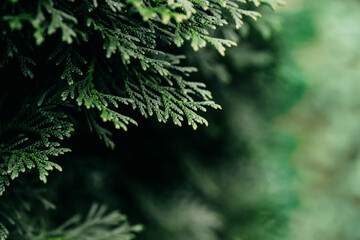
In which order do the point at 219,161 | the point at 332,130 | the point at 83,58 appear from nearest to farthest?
the point at 83,58 < the point at 219,161 < the point at 332,130

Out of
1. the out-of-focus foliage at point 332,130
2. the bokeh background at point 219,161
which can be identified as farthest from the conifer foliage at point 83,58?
the out-of-focus foliage at point 332,130

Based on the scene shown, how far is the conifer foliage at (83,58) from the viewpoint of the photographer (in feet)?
3.70

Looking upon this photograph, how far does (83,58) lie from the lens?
1.23 m

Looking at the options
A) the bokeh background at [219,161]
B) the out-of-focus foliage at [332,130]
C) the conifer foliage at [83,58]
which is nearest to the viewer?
the conifer foliage at [83,58]

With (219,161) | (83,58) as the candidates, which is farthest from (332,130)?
(83,58)

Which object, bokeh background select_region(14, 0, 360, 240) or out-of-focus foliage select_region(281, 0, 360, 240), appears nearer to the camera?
bokeh background select_region(14, 0, 360, 240)

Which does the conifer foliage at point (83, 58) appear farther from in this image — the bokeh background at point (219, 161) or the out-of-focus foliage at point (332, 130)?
the out-of-focus foliage at point (332, 130)

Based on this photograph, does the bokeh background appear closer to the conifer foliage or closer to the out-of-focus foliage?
the conifer foliage

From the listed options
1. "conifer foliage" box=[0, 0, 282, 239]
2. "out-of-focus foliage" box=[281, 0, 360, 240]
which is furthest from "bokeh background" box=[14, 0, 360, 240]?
"out-of-focus foliage" box=[281, 0, 360, 240]

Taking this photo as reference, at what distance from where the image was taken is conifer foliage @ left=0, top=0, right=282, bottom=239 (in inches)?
44.4

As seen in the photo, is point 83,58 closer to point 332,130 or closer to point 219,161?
point 219,161

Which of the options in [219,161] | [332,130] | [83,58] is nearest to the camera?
[83,58]

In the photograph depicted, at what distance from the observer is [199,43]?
119cm

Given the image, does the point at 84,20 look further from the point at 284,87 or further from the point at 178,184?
the point at 284,87
